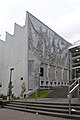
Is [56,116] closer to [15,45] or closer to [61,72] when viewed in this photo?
[15,45]

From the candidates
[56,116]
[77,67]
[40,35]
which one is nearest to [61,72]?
[40,35]

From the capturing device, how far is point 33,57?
41125mm

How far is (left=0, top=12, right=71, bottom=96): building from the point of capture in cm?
4062

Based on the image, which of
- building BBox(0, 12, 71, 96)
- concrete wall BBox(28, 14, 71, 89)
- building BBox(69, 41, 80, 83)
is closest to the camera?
building BBox(69, 41, 80, 83)

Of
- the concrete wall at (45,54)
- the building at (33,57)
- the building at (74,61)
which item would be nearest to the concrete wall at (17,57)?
the building at (33,57)

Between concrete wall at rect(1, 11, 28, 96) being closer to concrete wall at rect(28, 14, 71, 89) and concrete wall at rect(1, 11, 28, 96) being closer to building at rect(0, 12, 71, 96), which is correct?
building at rect(0, 12, 71, 96)

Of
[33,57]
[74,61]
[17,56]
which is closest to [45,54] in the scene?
[33,57]

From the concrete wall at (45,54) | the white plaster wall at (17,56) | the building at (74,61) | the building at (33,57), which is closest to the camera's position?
the building at (74,61)

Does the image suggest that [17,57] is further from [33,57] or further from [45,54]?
[45,54]

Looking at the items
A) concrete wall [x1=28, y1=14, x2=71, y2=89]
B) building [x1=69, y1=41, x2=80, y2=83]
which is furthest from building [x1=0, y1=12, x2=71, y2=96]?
building [x1=69, y1=41, x2=80, y2=83]

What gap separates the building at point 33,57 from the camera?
40.6 m

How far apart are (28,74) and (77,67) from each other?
2556cm

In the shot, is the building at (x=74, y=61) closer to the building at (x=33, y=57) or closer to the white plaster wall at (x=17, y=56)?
the building at (x=33, y=57)

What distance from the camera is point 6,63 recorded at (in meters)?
52.2
